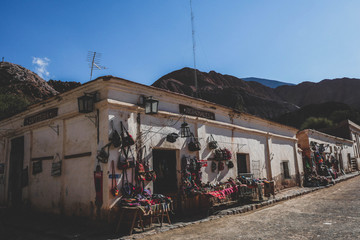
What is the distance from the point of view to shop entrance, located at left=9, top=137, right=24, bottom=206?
33.0 ft

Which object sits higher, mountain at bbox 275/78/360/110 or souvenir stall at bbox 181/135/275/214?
mountain at bbox 275/78/360/110

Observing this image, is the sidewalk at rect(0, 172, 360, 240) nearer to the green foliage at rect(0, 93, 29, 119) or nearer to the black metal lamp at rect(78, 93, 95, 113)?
the black metal lamp at rect(78, 93, 95, 113)

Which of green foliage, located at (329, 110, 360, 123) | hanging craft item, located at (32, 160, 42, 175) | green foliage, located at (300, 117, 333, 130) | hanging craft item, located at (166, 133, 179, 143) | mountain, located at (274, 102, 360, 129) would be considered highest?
mountain, located at (274, 102, 360, 129)

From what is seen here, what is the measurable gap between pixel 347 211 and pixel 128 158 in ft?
22.8

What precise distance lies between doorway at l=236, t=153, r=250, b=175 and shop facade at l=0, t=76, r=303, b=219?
5 centimetres

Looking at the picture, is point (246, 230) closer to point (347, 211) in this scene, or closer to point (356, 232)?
point (356, 232)

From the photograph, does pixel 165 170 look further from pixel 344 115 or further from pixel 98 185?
pixel 344 115

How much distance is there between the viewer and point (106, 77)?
6965mm

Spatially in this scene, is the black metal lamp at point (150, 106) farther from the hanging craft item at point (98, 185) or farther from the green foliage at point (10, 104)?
the green foliage at point (10, 104)

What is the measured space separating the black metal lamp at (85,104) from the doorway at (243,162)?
24.3 feet

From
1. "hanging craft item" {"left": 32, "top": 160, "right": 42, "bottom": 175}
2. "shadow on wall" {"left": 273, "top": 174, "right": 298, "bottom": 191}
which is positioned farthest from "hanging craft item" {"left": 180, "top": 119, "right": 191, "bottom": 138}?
"shadow on wall" {"left": 273, "top": 174, "right": 298, "bottom": 191}

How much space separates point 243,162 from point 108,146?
756cm

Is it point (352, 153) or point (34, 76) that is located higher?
point (34, 76)

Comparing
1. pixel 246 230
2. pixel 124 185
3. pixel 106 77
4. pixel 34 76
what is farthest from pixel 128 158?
pixel 34 76
